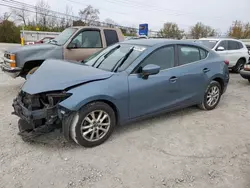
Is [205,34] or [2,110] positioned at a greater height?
[205,34]

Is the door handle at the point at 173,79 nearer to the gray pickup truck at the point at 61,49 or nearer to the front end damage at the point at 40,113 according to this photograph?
the front end damage at the point at 40,113

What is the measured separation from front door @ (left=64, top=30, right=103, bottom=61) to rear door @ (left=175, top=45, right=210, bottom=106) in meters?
3.19

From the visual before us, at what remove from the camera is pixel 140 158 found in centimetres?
308

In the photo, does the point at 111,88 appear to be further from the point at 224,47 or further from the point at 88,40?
the point at 224,47

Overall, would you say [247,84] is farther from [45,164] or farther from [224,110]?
[45,164]

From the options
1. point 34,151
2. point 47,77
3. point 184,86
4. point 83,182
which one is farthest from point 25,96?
point 184,86

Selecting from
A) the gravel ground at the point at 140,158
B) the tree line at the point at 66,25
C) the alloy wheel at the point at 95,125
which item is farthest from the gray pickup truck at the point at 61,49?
the tree line at the point at 66,25

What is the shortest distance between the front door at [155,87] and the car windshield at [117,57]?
0.71 ft

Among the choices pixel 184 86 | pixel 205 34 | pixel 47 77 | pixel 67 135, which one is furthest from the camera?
pixel 205 34

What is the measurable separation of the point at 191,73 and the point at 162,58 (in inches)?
29.2

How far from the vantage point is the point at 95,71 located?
3498mm

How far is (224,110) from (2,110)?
495 centimetres

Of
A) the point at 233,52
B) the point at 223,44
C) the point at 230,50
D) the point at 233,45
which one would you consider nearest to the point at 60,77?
the point at 223,44

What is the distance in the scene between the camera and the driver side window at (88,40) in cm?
648
